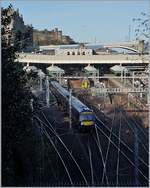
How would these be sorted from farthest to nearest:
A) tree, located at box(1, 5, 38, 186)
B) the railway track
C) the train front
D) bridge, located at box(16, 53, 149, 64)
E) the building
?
the building, bridge, located at box(16, 53, 149, 64), the train front, the railway track, tree, located at box(1, 5, 38, 186)

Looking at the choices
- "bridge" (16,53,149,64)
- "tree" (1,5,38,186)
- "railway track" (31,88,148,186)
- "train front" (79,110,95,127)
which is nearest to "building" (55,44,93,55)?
"bridge" (16,53,149,64)

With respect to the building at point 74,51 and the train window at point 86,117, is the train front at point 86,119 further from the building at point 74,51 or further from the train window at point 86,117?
the building at point 74,51

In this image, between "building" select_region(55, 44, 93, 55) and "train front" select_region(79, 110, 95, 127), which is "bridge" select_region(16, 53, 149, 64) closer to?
"building" select_region(55, 44, 93, 55)

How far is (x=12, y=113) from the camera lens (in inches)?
145

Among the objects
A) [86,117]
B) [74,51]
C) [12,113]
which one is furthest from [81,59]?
[12,113]

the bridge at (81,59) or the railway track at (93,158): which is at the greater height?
the bridge at (81,59)

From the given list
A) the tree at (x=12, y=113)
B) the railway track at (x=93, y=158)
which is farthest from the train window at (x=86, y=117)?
the tree at (x=12, y=113)

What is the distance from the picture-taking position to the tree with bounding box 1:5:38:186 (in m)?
3.50

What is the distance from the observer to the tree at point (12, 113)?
3.50 m

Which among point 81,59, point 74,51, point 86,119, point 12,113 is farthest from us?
point 74,51

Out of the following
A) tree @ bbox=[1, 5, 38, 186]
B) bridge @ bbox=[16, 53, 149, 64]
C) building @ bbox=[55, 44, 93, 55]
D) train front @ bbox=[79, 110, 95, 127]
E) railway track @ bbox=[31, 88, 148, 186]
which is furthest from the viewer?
building @ bbox=[55, 44, 93, 55]

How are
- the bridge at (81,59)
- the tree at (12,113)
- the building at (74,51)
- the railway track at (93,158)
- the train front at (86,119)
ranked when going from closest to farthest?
the tree at (12,113), the railway track at (93,158), the train front at (86,119), the bridge at (81,59), the building at (74,51)

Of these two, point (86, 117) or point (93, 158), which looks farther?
point (86, 117)

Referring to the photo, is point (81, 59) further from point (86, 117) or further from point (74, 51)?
point (86, 117)
